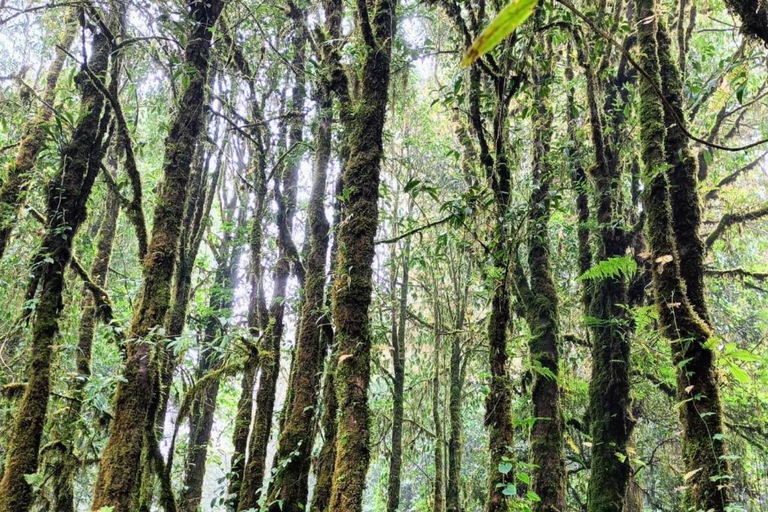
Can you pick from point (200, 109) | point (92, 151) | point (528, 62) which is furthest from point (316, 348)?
point (528, 62)

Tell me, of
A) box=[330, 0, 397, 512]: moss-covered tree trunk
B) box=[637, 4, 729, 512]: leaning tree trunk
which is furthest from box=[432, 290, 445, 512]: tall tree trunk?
box=[330, 0, 397, 512]: moss-covered tree trunk

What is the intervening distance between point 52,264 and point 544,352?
5249mm

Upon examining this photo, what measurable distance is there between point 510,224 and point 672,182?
1.49m

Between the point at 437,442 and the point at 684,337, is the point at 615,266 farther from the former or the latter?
the point at 437,442

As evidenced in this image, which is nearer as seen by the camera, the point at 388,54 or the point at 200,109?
the point at 388,54

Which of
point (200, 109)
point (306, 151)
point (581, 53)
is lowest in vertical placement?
point (200, 109)

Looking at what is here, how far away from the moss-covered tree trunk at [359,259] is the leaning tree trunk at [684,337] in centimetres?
180

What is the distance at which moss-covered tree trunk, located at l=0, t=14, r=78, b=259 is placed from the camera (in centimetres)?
591

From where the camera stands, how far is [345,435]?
3.00 m

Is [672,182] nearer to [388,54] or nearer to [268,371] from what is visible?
[388,54]

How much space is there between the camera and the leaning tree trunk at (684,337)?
325cm

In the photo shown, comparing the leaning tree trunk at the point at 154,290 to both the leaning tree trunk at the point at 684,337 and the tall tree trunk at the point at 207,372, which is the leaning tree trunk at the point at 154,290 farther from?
the leaning tree trunk at the point at 684,337

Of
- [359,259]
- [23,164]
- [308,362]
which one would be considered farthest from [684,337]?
[23,164]

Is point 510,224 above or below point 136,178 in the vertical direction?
below
